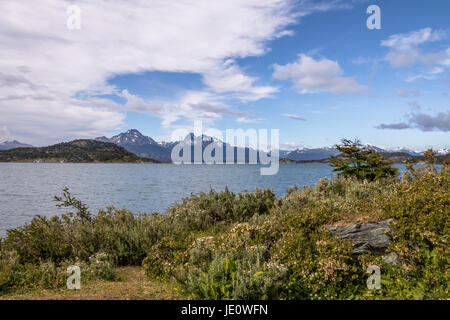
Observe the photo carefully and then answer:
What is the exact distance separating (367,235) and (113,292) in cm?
621

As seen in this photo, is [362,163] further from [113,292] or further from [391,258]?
[113,292]

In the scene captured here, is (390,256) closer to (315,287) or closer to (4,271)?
(315,287)

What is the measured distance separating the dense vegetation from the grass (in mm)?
299

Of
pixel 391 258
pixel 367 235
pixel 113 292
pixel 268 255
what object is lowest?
pixel 113 292

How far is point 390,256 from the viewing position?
6715mm

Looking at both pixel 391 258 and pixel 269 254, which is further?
pixel 269 254

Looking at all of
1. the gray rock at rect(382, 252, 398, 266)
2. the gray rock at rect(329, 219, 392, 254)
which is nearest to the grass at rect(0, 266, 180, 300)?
the gray rock at rect(329, 219, 392, 254)

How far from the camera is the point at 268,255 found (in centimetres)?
759

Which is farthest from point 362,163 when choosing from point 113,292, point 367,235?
point 113,292

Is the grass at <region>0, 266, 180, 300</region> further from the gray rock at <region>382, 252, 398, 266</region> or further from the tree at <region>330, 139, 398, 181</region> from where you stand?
the tree at <region>330, 139, 398, 181</region>

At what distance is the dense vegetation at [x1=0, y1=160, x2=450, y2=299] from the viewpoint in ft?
19.3

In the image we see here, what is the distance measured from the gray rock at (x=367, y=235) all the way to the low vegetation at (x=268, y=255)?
20 centimetres

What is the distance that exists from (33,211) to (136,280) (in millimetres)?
22002
